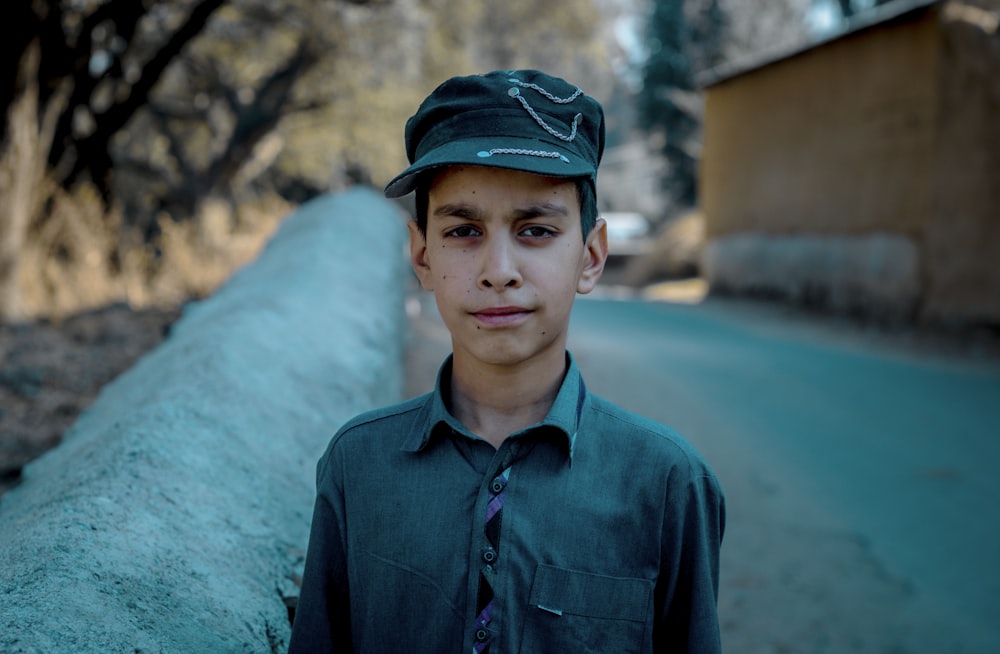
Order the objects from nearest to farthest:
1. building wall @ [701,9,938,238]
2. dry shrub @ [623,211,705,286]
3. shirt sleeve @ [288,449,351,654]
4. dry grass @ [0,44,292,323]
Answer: shirt sleeve @ [288,449,351,654], dry grass @ [0,44,292,323], building wall @ [701,9,938,238], dry shrub @ [623,211,705,286]

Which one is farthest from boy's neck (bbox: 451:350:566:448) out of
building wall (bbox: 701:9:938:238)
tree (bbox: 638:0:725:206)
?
tree (bbox: 638:0:725:206)

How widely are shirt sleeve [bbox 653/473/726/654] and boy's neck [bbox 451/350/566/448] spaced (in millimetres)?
268

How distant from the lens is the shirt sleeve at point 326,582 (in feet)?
4.69

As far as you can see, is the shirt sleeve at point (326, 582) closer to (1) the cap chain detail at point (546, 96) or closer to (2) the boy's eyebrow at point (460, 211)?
(2) the boy's eyebrow at point (460, 211)

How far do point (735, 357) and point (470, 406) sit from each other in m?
7.51

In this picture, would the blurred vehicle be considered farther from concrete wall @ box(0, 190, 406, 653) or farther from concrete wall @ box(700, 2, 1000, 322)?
concrete wall @ box(0, 190, 406, 653)

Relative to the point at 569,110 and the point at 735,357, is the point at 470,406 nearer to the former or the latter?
the point at 569,110

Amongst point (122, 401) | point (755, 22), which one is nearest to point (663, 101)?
point (755, 22)

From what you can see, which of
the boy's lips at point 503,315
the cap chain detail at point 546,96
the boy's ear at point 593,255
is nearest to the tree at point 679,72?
the boy's ear at point 593,255

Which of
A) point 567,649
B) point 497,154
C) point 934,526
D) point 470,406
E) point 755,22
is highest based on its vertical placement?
point 755,22

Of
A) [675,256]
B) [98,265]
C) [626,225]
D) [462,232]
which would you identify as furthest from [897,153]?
[626,225]

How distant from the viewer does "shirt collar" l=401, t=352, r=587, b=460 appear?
1407 mm

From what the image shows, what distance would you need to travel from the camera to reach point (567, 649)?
136 cm

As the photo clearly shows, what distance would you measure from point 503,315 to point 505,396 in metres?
0.15
